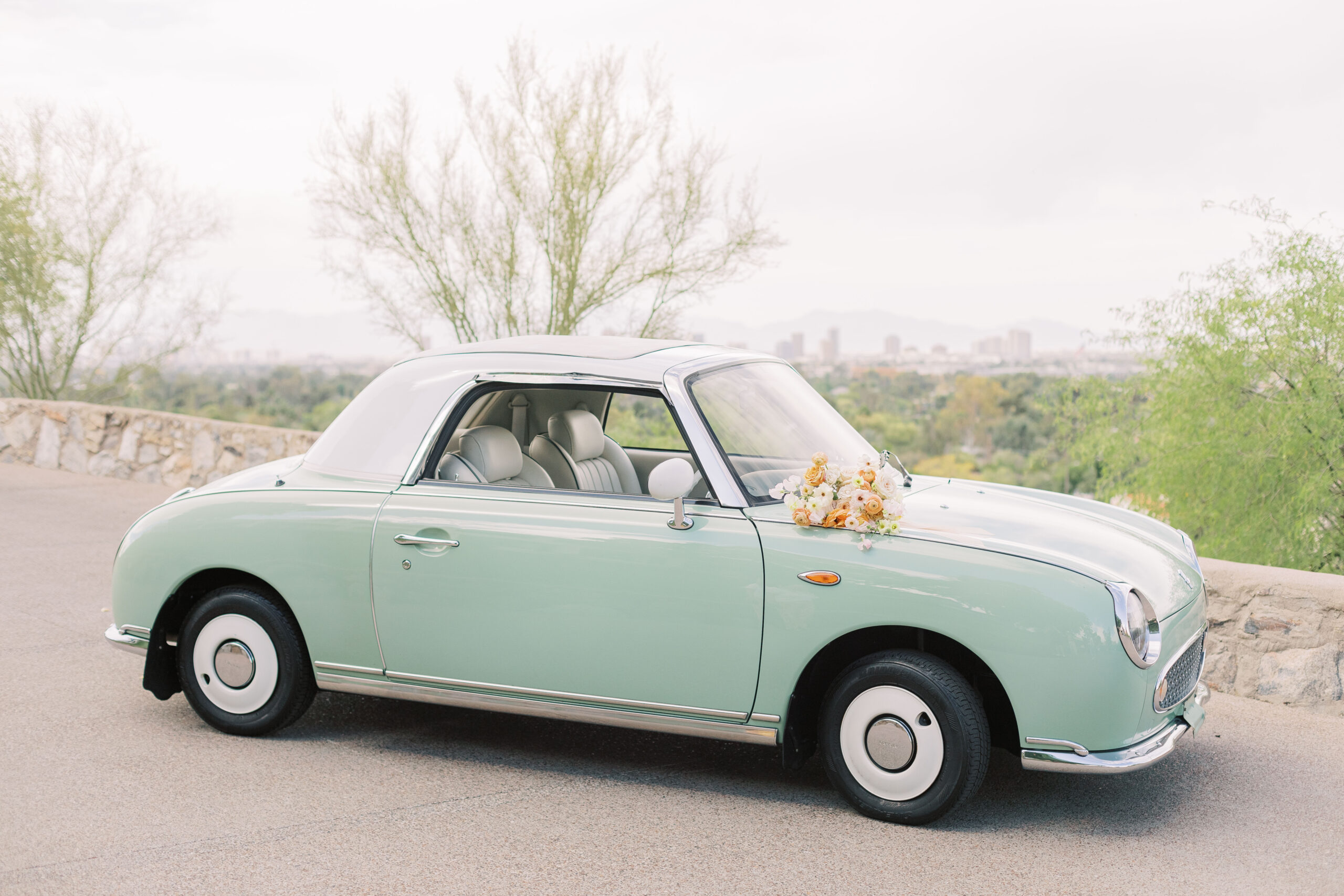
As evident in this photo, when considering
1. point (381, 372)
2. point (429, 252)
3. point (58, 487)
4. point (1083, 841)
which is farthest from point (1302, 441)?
point (429, 252)

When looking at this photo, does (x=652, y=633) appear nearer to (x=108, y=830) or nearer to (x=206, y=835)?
(x=206, y=835)

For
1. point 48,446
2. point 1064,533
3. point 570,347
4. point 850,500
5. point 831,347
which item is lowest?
point 48,446

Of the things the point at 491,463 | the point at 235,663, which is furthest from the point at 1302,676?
the point at 235,663

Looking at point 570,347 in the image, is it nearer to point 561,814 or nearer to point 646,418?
point 561,814

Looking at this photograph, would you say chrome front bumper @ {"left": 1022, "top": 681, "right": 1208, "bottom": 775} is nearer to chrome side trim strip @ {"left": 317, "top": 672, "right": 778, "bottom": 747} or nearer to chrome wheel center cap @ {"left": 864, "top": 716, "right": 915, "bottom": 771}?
chrome wheel center cap @ {"left": 864, "top": 716, "right": 915, "bottom": 771}

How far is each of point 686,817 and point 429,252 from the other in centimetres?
1717

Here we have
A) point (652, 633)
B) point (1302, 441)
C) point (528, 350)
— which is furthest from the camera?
point (1302, 441)

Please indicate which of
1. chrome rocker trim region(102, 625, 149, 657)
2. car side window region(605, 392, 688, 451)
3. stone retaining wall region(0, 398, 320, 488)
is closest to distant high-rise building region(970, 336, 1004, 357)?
stone retaining wall region(0, 398, 320, 488)

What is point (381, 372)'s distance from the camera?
4.87m

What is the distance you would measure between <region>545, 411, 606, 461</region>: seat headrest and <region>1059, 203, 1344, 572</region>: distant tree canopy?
18.4 feet

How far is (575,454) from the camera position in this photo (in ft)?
16.6

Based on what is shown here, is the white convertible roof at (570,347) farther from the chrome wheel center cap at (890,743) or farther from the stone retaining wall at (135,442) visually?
the stone retaining wall at (135,442)

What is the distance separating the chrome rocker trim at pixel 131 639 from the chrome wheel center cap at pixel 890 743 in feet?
10.2

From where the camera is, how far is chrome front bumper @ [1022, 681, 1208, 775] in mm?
3695
